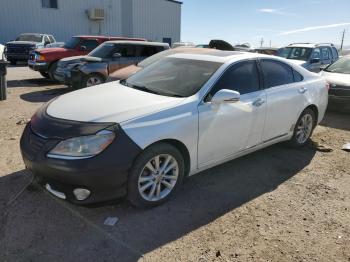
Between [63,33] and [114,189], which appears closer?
[114,189]

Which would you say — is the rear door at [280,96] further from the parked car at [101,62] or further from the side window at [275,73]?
the parked car at [101,62]

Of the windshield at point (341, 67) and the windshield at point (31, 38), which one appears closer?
the windshield at point (341, 67)

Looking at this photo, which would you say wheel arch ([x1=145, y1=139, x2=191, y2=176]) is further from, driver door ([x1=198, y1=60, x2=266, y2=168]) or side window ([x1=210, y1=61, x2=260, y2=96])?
side window ([x1=210, y1=61, x2=260, y2=96])

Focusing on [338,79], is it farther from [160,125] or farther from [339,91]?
[160,125]

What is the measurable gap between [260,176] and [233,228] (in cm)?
134

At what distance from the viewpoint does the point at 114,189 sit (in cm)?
304

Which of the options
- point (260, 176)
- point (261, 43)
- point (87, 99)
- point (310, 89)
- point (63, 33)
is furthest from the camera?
point (261, 43)

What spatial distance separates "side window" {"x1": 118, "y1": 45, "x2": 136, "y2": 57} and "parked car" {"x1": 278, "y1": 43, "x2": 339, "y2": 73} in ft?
17.7

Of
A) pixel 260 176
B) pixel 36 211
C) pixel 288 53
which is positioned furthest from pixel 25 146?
pixel 288 53

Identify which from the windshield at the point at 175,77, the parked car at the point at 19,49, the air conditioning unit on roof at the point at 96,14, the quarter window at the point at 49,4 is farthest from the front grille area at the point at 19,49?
the windshield at the point at 175,77

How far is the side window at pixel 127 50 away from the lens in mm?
10229

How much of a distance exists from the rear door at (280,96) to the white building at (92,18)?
2366 centimetres

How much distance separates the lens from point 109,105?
3430 mm

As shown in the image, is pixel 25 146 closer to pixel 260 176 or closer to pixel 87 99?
pixel 87 99
